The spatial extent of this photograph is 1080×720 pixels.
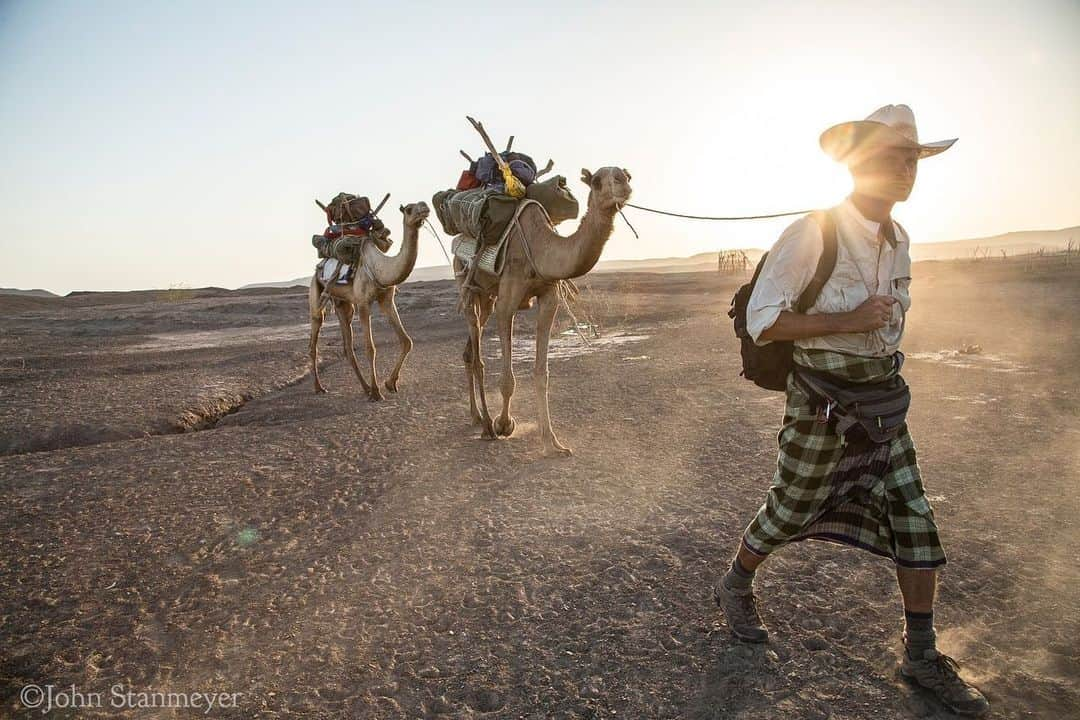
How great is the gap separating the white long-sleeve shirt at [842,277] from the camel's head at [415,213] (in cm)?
543

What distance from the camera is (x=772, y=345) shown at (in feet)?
8.77

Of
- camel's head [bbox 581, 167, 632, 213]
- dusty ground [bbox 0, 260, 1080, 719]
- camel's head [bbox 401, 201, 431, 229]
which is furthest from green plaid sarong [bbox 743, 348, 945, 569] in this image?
camel's head [bbox 401, 201, 431, 229]

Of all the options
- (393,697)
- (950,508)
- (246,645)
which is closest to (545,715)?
(393,697)

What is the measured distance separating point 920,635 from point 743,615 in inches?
26.3

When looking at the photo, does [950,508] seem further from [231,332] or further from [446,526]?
[231,332]

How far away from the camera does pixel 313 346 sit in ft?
A: 31.6

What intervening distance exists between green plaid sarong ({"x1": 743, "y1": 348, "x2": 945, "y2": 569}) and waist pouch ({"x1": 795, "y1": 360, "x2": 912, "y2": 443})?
3 centimetres

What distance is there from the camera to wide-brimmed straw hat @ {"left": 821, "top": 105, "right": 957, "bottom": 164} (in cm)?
243

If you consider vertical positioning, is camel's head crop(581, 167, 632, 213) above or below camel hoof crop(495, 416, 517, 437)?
above

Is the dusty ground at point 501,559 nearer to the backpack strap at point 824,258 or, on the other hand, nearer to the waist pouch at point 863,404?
the waist pouch at point 863,404

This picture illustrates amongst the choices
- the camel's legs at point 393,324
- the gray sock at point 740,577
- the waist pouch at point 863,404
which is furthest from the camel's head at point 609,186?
the camel's legs at point 393,324

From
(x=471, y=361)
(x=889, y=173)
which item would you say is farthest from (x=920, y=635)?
(x=471, y=361)

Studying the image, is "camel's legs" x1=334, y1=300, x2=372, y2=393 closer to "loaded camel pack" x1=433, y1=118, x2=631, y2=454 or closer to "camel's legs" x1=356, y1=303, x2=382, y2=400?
"camel's legs" x1=356, y1=303, x2=382, y2=400

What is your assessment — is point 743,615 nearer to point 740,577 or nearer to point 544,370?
point 740,577
